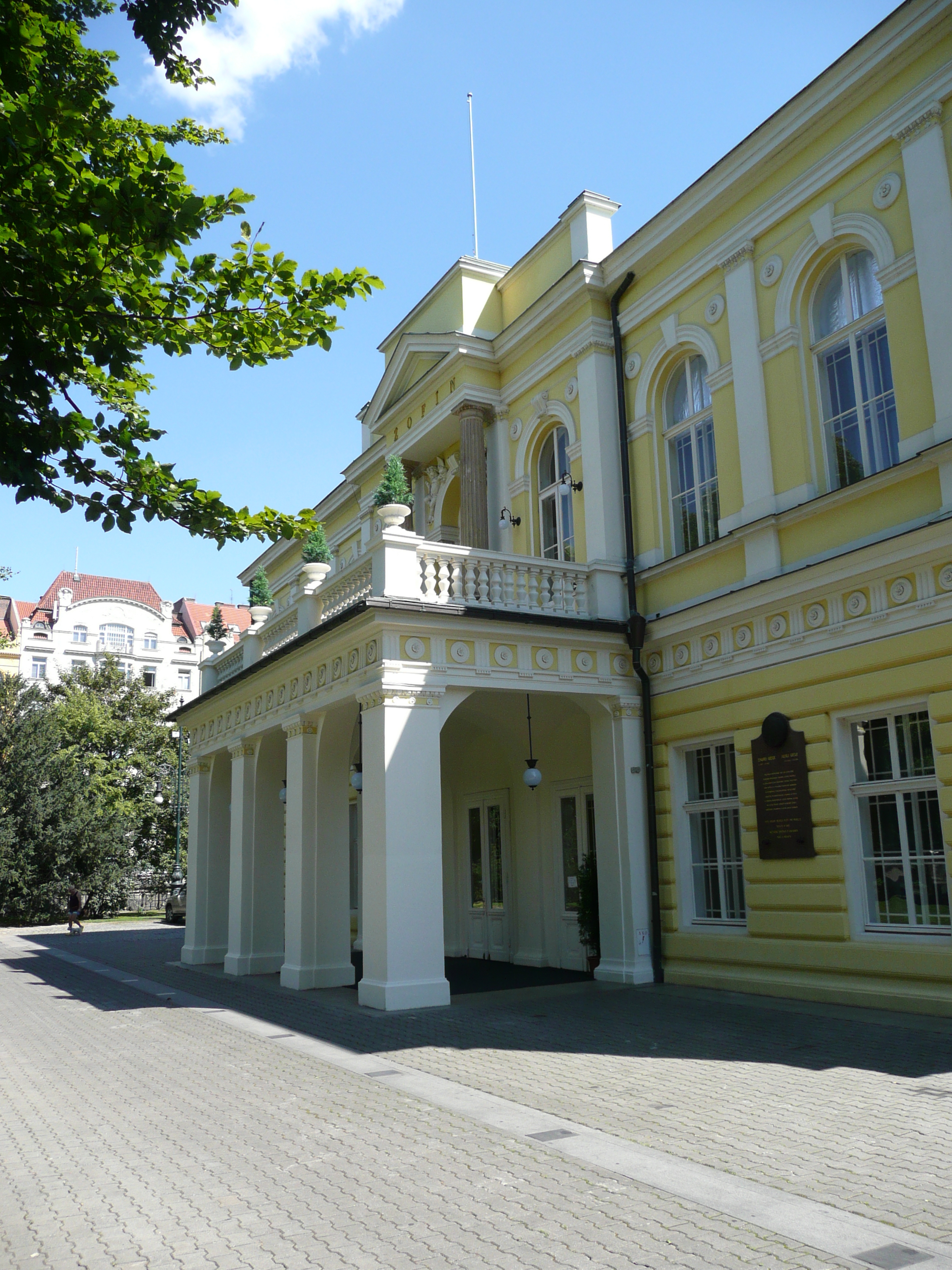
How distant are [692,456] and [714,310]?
6.53 feet

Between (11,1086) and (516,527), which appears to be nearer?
(11,1086)

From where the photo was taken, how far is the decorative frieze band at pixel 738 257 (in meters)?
13.5

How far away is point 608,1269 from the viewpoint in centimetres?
454

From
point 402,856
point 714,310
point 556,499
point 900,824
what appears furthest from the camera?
point 556,499

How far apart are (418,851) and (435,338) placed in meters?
10.2

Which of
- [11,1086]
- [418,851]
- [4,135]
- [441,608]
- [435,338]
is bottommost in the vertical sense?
[11,1086]

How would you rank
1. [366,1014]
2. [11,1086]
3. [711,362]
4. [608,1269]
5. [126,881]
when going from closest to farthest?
[608,1269] < [11,1086] < [366,1014] < [711,362] < [126,881]

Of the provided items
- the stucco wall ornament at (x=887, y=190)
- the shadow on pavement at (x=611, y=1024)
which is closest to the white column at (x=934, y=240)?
the stucco wall ornament at (x=887, y=190)

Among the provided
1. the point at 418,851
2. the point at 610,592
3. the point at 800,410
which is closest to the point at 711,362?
the point at 800,410

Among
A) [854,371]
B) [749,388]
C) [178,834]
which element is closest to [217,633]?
[749,388]

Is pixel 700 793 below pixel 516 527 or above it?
below

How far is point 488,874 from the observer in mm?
18312

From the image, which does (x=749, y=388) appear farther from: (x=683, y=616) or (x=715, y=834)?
(x=715, y=834)

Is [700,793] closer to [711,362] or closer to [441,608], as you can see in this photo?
[441,608]
